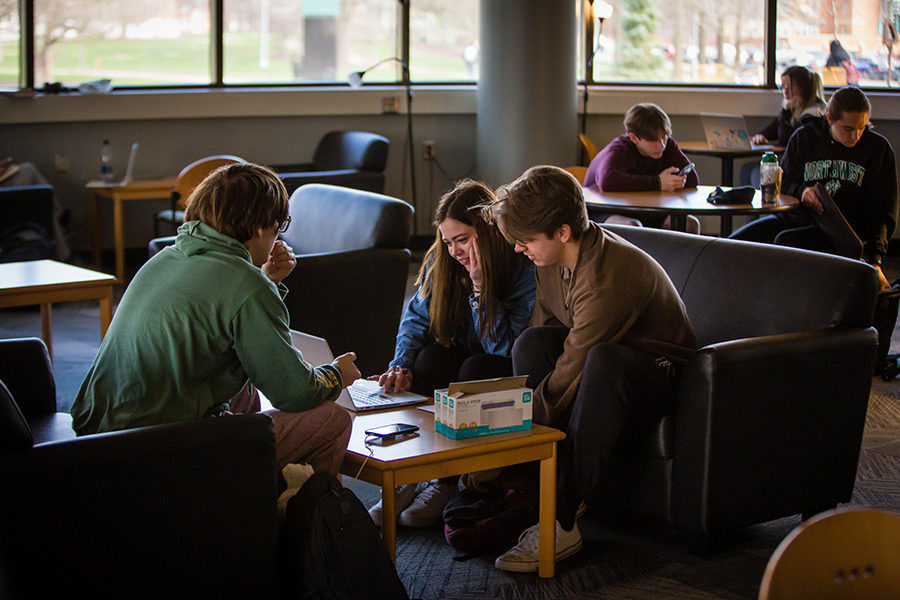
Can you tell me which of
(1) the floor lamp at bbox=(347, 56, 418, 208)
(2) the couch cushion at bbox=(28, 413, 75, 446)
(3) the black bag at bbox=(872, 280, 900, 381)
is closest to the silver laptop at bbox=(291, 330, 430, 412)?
(2) the couch cushion at bbox=(28, 413, 75, 446)

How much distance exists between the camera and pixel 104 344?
2088 millimetres

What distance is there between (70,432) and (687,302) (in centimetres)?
185

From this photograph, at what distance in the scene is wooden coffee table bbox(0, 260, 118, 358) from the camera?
137 inches

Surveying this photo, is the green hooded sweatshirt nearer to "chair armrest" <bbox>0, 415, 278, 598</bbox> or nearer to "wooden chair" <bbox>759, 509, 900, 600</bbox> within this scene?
"chair armrest" <bbox>0, 415, 278, 598</bbox>

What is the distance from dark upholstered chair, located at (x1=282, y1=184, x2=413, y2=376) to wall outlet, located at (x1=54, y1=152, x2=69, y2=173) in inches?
136

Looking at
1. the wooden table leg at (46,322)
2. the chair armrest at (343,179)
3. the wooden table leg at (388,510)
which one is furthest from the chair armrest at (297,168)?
the wooden table leg at (388,510)

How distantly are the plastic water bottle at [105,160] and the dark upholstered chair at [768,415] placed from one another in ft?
16.2

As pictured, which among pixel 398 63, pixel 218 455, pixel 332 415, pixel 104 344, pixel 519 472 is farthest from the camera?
pixel 398 63

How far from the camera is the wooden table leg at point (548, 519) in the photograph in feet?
7.76

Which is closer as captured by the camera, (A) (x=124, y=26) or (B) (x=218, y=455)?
(B) (x=218, y=455)

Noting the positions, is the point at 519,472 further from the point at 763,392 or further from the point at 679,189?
the point at 679,189

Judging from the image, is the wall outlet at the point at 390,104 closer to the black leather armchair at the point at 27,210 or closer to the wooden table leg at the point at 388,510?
the black leather armchair at the point at 27,210

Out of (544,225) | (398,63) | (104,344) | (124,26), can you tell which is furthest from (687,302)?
(124,26)

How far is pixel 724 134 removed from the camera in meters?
6.30
